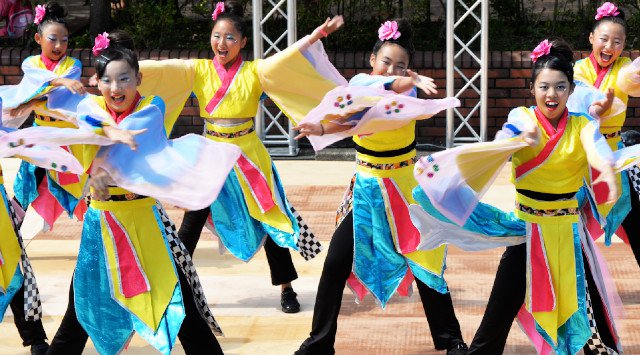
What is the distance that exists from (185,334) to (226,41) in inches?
75.0

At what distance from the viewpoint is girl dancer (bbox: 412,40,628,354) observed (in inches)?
192

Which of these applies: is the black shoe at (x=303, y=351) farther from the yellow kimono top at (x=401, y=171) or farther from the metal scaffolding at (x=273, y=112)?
the metal scaffolding at (x=273, y=112)

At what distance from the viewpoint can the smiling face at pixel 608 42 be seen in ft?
21.4

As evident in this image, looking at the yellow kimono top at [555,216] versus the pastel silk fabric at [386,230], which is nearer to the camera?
the yellow kimono top at [555,216]

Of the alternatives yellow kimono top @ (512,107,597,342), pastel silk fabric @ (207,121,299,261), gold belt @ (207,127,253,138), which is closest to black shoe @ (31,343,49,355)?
pastel silk fabric @ (207,121,299,261)

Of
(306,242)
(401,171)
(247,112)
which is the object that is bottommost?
(306,242)

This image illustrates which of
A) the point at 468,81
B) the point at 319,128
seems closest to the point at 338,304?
the point at 319,128

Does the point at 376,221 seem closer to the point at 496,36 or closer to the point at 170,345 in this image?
the point at 170,345

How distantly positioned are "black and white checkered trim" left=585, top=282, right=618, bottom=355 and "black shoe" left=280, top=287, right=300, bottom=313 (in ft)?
5.90

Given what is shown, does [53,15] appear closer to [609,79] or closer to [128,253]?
[128,253]

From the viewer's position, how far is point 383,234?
557cm

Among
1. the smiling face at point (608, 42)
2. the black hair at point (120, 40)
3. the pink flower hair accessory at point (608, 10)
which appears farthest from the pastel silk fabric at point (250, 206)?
the pink flower hair accessory at point (608, 10)

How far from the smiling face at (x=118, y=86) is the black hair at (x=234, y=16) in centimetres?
146

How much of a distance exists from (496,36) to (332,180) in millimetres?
2528
